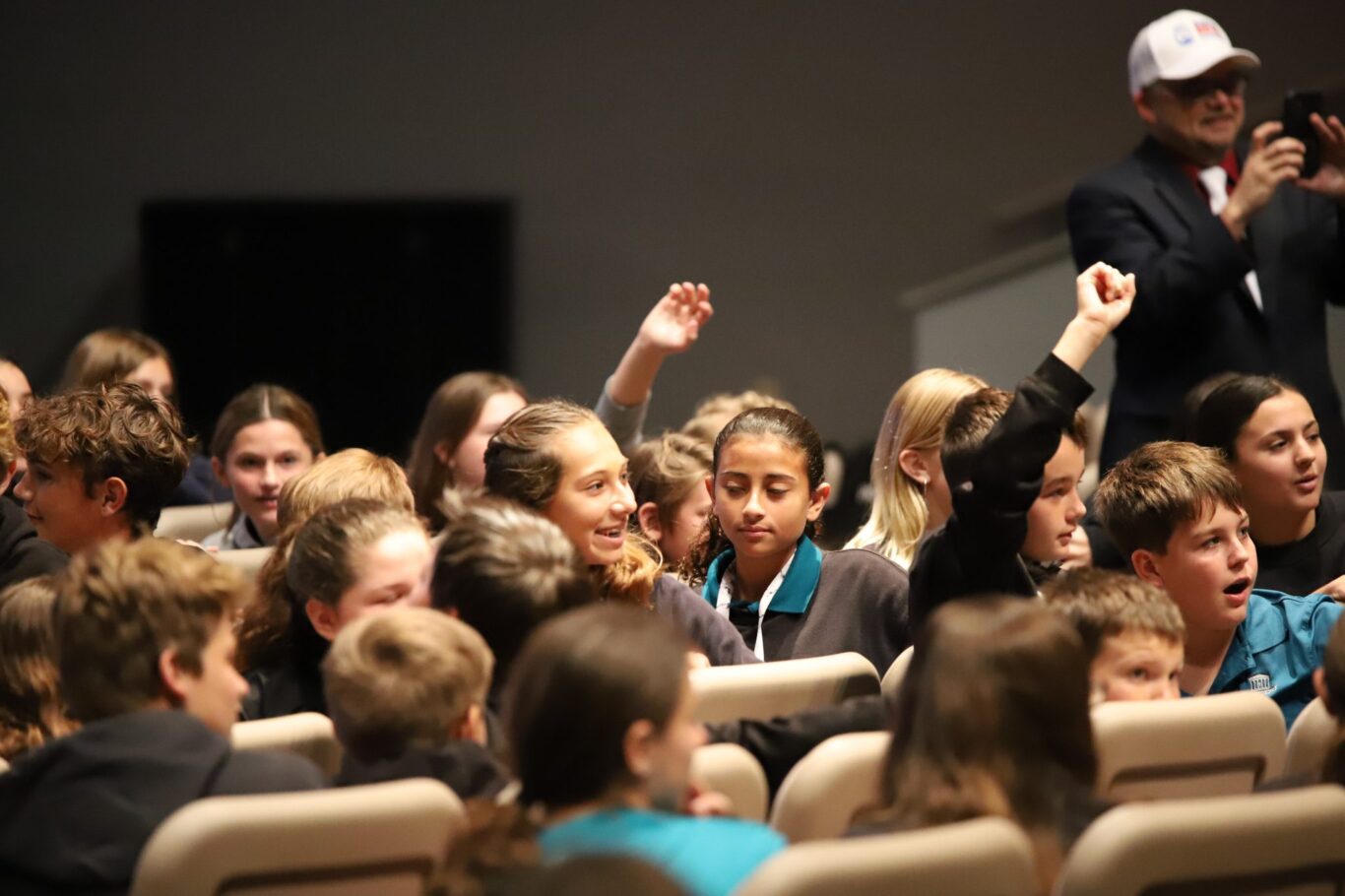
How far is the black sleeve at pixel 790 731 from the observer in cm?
234

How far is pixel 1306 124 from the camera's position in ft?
15.0

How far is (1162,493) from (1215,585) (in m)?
0.19

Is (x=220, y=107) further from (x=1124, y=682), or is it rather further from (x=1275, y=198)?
(x=1124, y=682)

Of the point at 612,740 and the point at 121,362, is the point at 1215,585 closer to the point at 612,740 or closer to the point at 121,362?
the point at 612,740

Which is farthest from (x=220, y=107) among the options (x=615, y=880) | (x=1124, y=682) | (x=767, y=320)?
(x=615, y=880)

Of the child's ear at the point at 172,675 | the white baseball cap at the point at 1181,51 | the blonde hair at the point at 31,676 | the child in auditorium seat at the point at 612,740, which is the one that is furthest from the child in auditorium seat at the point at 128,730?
the white baseball cap at the point at 1181,51

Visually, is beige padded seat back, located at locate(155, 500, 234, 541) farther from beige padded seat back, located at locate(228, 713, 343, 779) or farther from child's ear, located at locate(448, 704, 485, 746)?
child's ear, located at locate(448, 704, 485, 746)

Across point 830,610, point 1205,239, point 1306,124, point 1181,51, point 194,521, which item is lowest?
point 194,521

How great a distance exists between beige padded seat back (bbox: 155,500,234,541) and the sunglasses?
2797 mm

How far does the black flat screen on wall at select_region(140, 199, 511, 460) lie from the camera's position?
6613 millimetres

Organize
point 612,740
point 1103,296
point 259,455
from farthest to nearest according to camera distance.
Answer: point 259,455 → point 1103,296 → point 612,740

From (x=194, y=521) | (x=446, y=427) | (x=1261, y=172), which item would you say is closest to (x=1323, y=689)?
(x=1261, y=172)

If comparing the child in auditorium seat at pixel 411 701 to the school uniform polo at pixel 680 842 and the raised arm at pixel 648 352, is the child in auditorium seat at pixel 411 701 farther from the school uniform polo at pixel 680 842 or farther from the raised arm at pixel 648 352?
the raised arm at pixel 648 352

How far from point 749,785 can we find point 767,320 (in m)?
4.87
